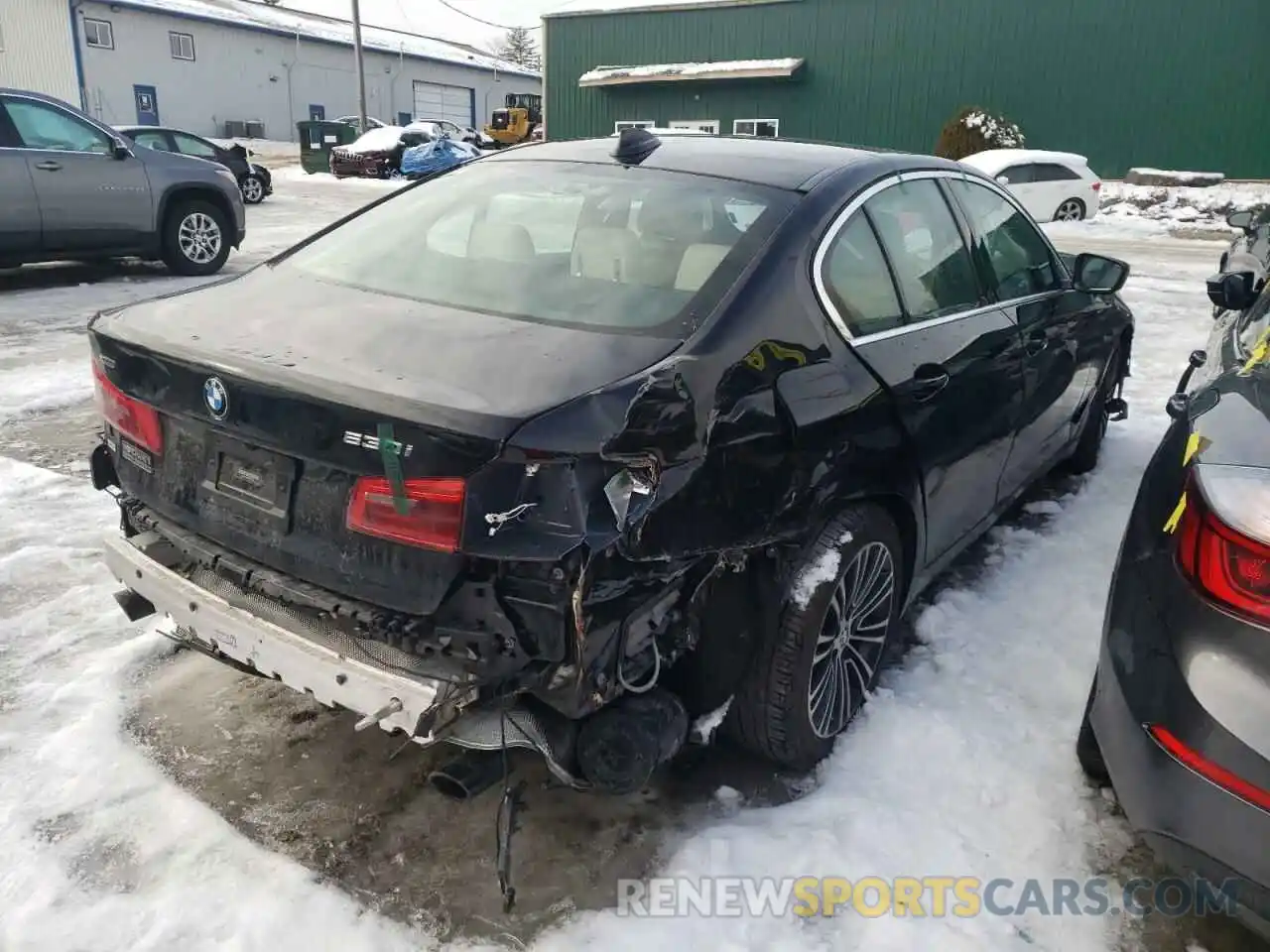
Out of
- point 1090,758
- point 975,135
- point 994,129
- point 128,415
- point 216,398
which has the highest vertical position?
point 994,129

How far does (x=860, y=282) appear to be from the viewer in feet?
9.56

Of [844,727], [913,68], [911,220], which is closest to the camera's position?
[844,727]

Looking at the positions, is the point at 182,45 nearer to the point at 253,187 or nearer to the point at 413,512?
the point at 253,187

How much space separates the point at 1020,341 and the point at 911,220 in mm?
750

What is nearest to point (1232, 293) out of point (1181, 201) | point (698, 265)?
point (698, 265)

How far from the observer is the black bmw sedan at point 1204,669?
185cm

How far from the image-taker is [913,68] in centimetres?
2567

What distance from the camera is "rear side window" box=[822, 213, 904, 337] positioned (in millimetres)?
2795

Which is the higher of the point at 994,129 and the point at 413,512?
the point at 994,129

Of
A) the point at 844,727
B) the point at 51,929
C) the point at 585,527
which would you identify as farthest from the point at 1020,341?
the point at 51,929

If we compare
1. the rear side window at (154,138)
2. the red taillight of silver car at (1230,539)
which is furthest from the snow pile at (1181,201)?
the red taillight of silver car at (1230,539)

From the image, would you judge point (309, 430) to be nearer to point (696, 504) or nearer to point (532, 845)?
point (696, 504)

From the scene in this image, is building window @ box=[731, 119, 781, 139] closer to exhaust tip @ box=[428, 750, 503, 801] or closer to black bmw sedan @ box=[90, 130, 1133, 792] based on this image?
black bmw sedan @ box=[90, 130, 1133, 792]

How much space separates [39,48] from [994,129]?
33132mm
